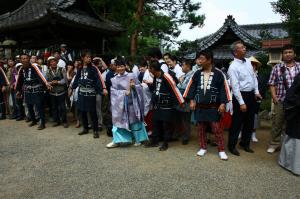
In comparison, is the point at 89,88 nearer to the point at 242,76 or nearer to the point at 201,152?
the point at 201,152

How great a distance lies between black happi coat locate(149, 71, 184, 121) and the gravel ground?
701 millimetres

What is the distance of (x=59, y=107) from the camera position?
8516 millimetres

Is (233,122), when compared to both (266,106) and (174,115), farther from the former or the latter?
(266,106)

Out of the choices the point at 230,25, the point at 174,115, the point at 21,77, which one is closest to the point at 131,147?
the point at 174,115

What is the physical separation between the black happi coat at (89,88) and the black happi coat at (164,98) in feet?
4.90

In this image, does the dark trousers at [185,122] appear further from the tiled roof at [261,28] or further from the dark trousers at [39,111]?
the tiled roof at [261,28]

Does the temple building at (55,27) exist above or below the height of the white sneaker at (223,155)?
above

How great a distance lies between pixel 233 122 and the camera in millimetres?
5715

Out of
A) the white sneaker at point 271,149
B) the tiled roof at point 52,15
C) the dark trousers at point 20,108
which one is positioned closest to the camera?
the white sneaker at point 271,149

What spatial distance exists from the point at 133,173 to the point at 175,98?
1947 millimetres

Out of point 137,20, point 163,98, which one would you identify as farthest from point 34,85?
point 137,20

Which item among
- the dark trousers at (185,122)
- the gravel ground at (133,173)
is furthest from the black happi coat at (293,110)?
the dark trousers at (185,122)

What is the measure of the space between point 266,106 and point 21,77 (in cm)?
770

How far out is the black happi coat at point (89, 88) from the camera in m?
7.06
